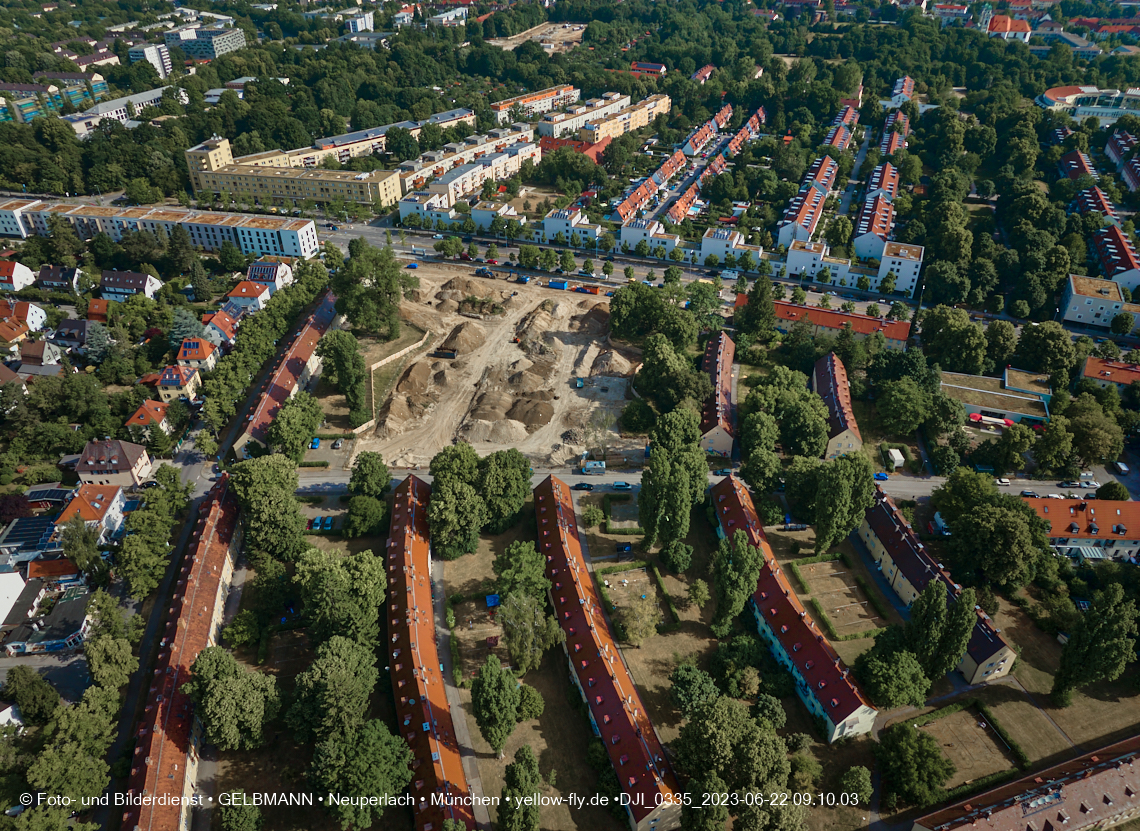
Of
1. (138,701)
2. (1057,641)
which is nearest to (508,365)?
(138,701)

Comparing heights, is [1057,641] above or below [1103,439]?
below

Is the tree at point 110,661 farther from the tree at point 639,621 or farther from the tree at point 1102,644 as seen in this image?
the tree at point 1102,644

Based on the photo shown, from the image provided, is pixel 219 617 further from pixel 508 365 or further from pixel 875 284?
pixel 875 284

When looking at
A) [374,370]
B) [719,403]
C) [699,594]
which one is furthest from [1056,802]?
[374,370]

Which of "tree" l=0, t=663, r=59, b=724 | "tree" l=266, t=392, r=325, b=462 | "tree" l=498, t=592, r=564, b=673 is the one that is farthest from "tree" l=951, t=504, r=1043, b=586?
"tree" l=0, t=663, r=59, b=724

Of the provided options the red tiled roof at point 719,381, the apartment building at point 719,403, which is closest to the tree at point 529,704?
the apartment building at point 719,403

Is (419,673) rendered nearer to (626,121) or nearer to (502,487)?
(502,487)

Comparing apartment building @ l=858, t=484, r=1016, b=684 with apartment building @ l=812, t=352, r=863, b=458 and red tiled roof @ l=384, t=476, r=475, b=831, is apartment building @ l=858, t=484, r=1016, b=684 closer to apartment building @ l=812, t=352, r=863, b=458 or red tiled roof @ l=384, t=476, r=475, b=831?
apartment building @ l=812, t=352, r=863, b=458
